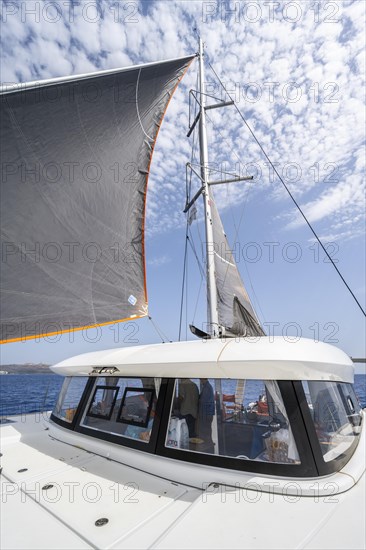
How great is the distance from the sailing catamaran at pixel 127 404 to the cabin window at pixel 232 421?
15 millimetres

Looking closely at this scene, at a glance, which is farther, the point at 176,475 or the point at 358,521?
the point at 176,475

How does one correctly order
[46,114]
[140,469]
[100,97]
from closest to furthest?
[140,469] < [46,114] < [100,97]

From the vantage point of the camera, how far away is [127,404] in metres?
4.23

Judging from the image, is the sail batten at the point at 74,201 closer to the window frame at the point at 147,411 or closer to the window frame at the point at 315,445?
the window frame at the point at 147,411

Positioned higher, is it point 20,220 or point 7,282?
point 20,220

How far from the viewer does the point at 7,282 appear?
13.1ft

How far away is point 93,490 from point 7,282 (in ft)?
9.48

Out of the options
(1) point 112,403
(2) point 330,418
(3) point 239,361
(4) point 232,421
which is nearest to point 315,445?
(2) point 330,418

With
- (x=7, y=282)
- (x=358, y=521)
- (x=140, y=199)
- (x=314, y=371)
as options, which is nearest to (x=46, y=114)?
(x=140, y=199)

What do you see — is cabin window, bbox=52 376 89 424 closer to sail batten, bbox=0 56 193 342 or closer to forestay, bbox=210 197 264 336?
sail batten, bbox=0 56 193 342

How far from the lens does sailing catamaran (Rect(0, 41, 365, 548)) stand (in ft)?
8.32

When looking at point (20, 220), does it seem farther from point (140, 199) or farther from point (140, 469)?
point (140, 469)

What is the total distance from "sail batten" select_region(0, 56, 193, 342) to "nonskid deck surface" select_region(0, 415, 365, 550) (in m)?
1.96

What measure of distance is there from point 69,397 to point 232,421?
3.39 metres
